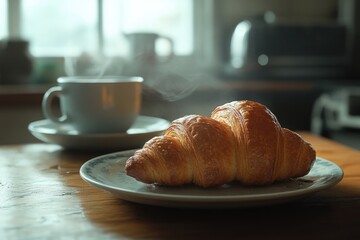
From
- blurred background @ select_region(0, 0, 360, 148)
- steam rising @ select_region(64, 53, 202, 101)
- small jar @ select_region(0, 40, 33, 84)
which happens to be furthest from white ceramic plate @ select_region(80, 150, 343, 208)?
small jar @ select_region(0, 40, 33, 84)

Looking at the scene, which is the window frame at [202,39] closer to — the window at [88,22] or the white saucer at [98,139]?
the window at [88,22]

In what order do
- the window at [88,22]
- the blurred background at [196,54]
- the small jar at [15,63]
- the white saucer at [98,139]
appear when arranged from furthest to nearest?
the window at [88,22]
the small jar at [15,63]
the blurred background at [196,54]
the white saucer at [98,139]

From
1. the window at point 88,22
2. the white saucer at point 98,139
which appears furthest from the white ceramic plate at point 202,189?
the window at point 88,22

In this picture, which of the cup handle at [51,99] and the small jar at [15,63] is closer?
the cup handle at [51,99]

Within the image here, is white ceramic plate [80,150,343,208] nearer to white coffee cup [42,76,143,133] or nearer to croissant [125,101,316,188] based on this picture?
croissant [125,101,316,188]

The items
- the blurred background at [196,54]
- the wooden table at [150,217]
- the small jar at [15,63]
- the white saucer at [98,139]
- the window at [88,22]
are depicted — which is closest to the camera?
the wooden table at [150,217]

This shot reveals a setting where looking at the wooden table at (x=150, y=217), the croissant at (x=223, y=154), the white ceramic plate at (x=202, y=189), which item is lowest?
the wooden table at (x=150, y=217)

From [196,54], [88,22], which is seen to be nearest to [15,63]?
[88,22]
